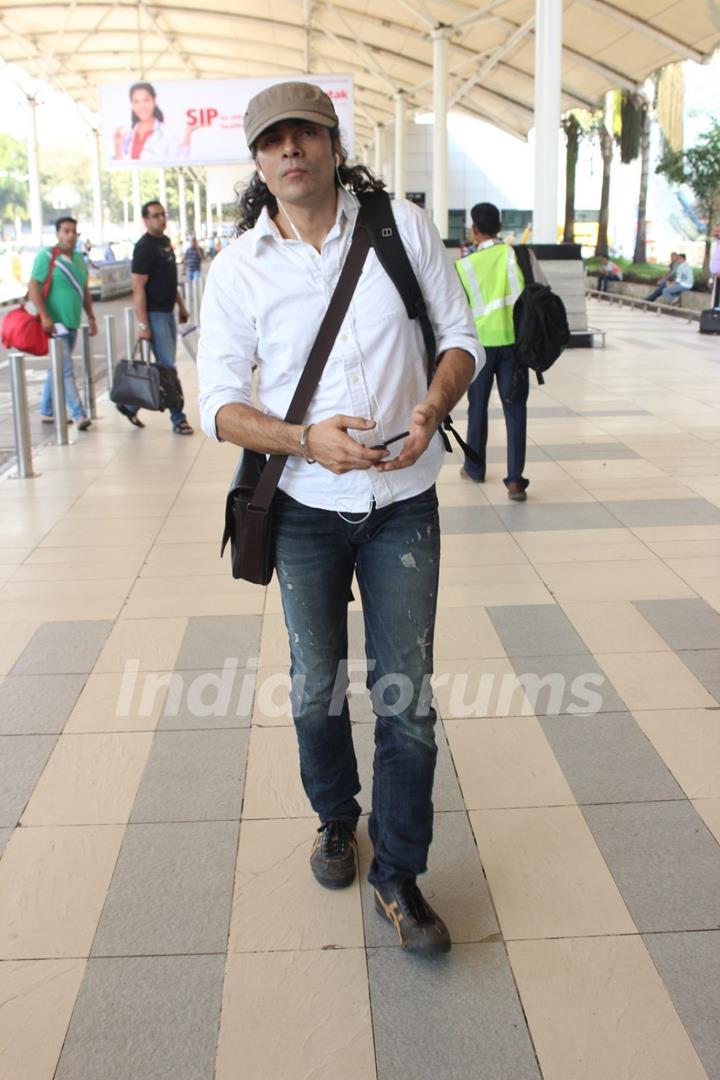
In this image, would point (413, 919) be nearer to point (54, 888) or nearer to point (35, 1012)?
point (35, 1012)

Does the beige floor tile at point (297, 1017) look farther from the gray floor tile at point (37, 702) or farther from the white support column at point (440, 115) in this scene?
the white support column at point (440, 115)

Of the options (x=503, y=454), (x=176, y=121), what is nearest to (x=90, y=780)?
(x=503, y=454)

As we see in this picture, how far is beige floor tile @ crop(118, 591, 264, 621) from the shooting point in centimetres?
504

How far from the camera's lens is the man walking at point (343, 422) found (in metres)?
2.45

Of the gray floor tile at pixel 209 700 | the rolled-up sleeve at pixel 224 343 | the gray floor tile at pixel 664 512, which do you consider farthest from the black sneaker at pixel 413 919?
the gray floor tile at pixel 664 512

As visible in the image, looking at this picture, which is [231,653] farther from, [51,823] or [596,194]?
[596,194]

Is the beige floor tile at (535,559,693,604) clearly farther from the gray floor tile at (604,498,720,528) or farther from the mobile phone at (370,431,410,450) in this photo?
the mobile phone at (370,431,410,450)

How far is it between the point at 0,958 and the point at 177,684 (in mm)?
1653

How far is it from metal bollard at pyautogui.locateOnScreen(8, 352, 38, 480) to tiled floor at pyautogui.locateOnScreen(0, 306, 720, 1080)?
182 cm

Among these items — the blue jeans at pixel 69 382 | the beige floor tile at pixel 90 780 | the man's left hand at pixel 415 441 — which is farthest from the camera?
the blue jeans at pixel 69 382

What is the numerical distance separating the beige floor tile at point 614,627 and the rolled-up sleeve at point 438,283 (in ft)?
7.32

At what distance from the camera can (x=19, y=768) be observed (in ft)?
11.8

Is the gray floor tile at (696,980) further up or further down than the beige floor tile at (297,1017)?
further up

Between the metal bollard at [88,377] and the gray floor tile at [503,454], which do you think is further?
the metal bollard at [88,377]
